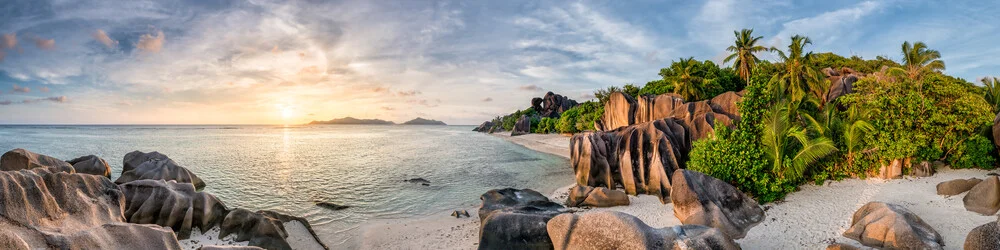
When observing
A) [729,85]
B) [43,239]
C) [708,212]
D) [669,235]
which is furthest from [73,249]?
[729,85]

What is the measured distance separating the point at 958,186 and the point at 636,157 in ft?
38.5

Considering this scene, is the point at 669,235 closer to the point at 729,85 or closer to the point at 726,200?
the point at 726,200

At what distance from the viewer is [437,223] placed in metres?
17.4

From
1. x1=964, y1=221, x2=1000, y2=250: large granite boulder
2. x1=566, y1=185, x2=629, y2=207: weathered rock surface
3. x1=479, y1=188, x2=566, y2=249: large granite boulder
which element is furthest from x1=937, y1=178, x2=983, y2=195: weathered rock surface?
x1=479, y1=188, x2=566, y2=249: large granite boulder

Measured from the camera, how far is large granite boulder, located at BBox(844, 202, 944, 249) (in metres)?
10.6

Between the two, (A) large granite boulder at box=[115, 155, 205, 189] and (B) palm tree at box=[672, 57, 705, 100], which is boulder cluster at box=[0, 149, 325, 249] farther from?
(B) palm tree at box=[672, 57, 705, 100]

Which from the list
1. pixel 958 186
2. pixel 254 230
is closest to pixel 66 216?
pixel 254 230

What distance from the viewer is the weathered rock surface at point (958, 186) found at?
14258 millimetres

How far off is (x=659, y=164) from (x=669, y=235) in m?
11.2

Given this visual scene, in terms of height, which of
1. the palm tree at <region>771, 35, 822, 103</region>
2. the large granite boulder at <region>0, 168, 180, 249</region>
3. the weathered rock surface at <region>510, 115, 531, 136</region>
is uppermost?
the palm tree at <region>771, 35, 822, 103</region>

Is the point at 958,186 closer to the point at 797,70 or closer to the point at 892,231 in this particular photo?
the point at 892,231

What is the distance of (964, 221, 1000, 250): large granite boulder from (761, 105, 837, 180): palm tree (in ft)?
21.3

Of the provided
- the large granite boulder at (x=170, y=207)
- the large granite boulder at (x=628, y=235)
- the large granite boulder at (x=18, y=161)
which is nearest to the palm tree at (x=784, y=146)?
the large granite boulder at (x=628, y=235)

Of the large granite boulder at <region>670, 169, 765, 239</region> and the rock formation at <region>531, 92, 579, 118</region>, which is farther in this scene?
the rock formation at <region>531, 92, 579, 118</region>
